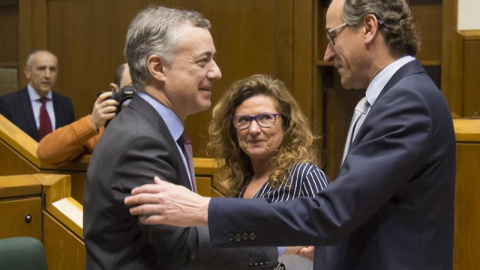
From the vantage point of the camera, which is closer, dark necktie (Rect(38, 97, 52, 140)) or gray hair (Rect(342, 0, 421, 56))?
gray hair (Rect(342, 0, 421, 56))

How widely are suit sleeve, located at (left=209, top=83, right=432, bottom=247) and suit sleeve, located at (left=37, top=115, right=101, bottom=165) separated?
90.7 inches

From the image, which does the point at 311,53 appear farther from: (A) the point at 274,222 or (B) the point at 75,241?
(A) the point at 274,222

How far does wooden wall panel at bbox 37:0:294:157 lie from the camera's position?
485 cm

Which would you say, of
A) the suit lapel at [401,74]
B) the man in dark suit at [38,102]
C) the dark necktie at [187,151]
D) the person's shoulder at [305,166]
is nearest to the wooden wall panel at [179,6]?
the man in dark suit at [38,102]

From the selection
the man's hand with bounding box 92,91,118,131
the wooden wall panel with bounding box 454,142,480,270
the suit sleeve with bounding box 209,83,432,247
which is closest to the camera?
the suit sleeve with bounding box 209,83,432,247

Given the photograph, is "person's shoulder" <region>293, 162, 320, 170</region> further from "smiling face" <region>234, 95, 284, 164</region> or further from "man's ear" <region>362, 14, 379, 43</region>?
"man's ear" <region>362, 14, 379, 43</region>

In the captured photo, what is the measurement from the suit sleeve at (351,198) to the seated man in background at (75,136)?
2.22 meters

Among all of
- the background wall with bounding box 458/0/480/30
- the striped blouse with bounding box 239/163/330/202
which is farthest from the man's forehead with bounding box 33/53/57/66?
the striped blouse with bounding box 239/163/330/202

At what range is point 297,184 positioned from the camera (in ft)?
7.86

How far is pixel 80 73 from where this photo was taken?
539cm

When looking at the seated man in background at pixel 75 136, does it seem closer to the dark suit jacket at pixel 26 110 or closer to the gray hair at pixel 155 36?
the dark suit jacket at pixel 26 110

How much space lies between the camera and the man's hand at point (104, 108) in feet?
11.7

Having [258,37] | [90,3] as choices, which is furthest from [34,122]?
[258,37]

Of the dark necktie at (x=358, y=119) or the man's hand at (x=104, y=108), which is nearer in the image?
the dark necktie at (x=358, y=119)
